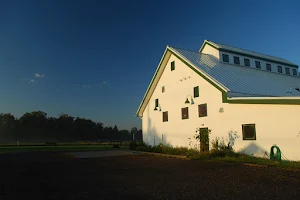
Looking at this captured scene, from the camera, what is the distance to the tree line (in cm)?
12162

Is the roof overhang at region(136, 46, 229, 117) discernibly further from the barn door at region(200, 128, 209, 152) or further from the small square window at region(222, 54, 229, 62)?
the small square window at region(222, 54, 229, 62)

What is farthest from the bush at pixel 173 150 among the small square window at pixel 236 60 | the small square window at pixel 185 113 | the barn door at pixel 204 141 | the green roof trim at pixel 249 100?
the small square window at pixel 236 60

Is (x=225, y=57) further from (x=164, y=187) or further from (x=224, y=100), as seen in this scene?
(x=164, y=187)

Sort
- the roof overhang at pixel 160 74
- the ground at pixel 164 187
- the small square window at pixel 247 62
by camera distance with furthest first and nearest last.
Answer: the small square window at pixel 247 62, the roof overhang at pixel 160 74, the ground at pixel 164 187

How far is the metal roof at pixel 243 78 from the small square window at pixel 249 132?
2.69m

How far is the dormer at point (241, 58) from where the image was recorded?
1053 inches

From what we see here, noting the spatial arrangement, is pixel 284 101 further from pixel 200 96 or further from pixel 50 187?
pixel 50 187

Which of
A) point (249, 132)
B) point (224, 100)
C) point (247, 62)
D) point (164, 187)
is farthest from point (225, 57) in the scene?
point (164, 187)

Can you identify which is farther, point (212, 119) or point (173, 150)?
point (173, 150)

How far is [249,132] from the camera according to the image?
1794 cm

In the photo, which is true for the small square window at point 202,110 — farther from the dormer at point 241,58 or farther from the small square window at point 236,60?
the small square window at point 236,60

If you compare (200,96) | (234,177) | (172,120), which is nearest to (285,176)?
(234,177)

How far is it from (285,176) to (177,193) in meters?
5.57

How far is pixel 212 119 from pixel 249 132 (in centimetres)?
352
